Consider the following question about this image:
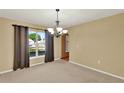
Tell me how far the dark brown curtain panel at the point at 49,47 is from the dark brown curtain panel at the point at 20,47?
141 cm

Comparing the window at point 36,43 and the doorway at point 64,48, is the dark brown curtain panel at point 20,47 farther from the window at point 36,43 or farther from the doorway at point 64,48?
the doorway at point 64,48

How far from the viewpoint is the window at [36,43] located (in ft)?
18.8

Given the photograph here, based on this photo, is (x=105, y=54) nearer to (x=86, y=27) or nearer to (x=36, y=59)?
(x=86, y=27)

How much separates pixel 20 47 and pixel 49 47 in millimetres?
1951

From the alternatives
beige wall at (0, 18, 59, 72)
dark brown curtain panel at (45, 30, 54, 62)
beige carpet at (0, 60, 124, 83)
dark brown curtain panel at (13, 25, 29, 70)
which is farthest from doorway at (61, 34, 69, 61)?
beige wall at (0, 18, 59, 72)

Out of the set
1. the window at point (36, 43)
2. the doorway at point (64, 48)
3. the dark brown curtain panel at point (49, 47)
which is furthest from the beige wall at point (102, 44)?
the doorway at point (64, 48)

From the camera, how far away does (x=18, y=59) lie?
4797 millimetres

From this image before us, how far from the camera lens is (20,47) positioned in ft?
15.9

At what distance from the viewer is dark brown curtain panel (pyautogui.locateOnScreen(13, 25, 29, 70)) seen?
15.3 feet

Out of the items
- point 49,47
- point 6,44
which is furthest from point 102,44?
point 6,44

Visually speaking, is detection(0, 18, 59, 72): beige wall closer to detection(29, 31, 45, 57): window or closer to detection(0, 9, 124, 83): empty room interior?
detection(0, 9, 124, 83): empty room interior

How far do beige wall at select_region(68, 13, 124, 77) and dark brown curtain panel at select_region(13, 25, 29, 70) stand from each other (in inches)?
104
